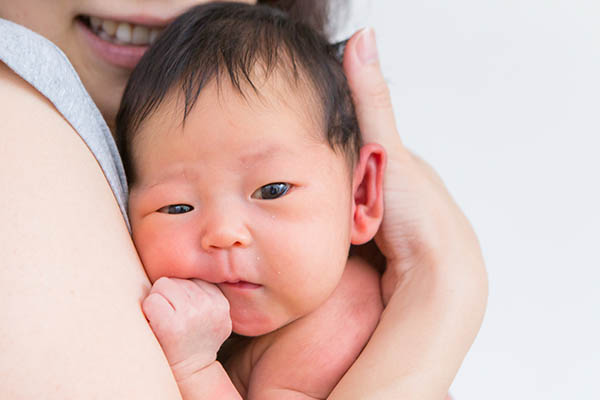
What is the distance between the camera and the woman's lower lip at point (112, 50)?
1.37m

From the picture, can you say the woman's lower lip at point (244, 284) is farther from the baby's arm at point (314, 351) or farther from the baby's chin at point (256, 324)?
the baby's arm at point (314, 351)

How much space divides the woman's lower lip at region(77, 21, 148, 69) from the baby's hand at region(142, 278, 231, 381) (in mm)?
544

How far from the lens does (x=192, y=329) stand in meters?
1.01

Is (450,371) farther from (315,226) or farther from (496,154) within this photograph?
Answer: (496,154)

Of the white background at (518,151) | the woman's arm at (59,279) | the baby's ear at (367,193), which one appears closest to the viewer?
the woman's arm at (59,279)

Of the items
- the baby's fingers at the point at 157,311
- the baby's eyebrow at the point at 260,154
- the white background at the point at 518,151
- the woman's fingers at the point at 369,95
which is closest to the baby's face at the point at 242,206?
the baby's eyebrow at the point at 260,154

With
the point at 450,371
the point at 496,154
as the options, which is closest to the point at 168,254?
the point at 450,371

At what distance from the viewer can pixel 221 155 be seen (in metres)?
1.08

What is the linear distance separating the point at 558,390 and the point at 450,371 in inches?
57.0

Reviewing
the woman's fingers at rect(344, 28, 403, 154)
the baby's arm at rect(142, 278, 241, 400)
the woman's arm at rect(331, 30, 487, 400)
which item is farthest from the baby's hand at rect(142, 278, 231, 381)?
the woman's fingers at rect(344, 28, 403, 154)

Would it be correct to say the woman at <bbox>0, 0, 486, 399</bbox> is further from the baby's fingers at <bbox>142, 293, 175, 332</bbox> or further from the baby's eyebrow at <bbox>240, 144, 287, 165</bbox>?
the baby's eyebrow at <bbox>240, 144, 287, 165</bbox>

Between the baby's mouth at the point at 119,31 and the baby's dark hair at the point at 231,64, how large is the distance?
169 mm

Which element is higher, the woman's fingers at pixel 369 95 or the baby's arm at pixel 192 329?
the woman's fingers at pixel 369 95

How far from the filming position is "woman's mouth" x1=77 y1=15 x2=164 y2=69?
1376 mm
